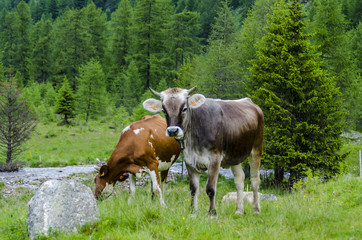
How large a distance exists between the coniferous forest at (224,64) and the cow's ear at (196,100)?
30.4ft

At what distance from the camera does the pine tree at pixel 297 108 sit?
45.4ft

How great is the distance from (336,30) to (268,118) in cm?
1588

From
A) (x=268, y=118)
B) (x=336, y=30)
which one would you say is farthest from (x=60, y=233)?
(x=336, y=30)

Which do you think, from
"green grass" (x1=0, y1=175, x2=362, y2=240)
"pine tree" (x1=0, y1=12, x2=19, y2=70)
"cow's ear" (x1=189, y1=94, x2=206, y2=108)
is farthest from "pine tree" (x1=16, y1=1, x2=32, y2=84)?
"cow's ear" (x1=189, y1=94, x2=206, y2=108)

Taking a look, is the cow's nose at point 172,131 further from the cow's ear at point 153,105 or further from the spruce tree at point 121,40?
the spruce tree at point 121,40

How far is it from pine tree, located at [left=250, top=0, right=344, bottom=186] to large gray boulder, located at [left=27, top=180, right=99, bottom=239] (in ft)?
32.8

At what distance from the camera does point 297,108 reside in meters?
14.5

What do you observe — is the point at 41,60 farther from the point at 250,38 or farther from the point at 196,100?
the point at 196,100

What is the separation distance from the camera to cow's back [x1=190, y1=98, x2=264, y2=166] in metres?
5.56

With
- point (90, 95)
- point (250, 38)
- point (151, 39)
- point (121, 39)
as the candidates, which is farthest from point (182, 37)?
point (250, 38)

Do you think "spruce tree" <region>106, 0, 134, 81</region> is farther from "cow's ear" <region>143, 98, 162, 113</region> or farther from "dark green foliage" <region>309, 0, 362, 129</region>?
"cow's ear" <region>143, 98, 162, 113</region>

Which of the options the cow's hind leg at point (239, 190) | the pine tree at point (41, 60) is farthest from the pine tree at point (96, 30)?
the cow's hind leg at point (239, 190)

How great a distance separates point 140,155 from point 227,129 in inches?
100

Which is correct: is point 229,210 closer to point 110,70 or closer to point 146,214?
point 146,214
